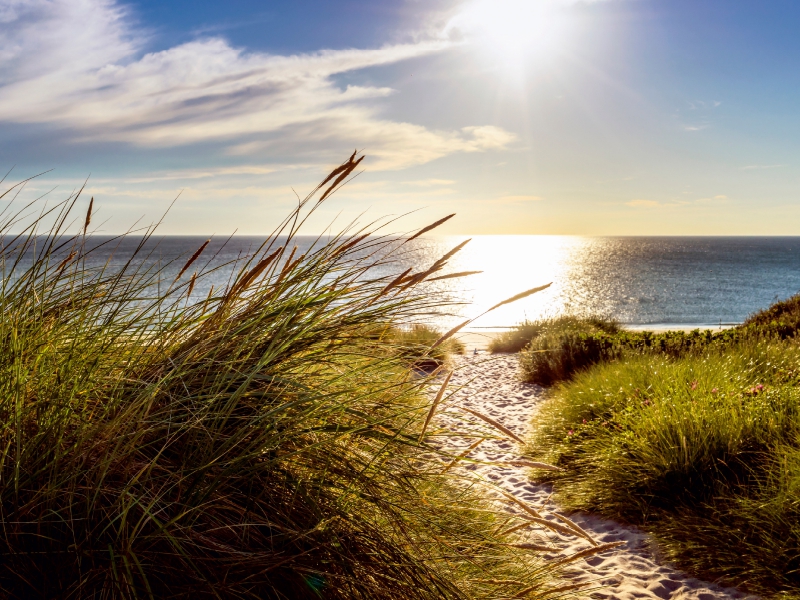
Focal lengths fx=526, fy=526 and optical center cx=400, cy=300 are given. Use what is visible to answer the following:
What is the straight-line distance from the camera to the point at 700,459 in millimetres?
4867

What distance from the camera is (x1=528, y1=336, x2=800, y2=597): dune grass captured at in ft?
13.0

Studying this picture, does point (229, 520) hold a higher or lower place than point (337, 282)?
lower

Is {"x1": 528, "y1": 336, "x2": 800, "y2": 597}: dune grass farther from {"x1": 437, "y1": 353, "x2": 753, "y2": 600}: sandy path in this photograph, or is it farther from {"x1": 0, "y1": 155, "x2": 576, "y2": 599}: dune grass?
{"x1": 0, "y1": 155, "x2": 576, "y2": 599}: dune grass

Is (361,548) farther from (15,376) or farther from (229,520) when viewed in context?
(15,376)

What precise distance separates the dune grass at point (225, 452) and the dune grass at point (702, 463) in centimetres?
267

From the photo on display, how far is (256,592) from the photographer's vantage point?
1.67 m

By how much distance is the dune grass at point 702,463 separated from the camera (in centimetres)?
396

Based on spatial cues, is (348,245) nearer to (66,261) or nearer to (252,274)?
(252,274)

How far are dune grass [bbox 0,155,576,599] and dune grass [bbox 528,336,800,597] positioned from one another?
2668 millimetres

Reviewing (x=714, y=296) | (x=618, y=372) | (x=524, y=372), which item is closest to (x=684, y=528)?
(x=618, y=372)

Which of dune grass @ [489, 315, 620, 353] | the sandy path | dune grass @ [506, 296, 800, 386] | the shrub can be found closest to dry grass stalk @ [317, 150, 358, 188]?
the sandy path

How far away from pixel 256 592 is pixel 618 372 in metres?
7.05

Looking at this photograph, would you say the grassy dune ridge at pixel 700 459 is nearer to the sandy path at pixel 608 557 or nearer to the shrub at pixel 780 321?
the sandy path at pixel 608 557

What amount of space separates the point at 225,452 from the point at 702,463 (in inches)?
188
